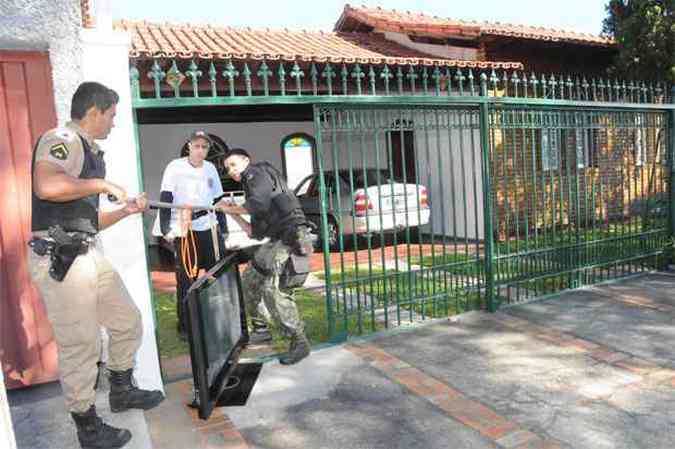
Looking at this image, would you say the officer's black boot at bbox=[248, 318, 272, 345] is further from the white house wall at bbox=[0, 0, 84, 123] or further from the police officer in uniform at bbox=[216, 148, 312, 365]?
the white house wall at bbox=[0, 0, 84, 123]

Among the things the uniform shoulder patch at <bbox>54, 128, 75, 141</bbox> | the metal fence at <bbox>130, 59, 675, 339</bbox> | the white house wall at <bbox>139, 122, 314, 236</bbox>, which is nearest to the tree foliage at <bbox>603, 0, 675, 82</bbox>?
the metal fence at <bbox>130, 59, 675, 339</bbox>

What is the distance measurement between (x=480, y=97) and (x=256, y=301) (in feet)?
9.29

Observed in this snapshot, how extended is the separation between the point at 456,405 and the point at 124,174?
261 cm

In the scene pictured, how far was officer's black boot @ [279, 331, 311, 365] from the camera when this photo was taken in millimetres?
4270

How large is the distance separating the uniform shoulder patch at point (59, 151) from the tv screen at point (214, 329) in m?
0.91

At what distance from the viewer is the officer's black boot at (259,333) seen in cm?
487

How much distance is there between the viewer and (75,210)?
2.84 m

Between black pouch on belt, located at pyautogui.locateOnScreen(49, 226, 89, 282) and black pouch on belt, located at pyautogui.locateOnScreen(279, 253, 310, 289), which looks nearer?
black pouch on belt, located at pyautogui.locateOnScreen(49, 226, 89, 282)

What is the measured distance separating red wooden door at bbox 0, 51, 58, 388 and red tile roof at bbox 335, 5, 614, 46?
26.7ft

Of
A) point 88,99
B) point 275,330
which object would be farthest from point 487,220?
point 88,99

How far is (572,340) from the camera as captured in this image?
15.3 feet

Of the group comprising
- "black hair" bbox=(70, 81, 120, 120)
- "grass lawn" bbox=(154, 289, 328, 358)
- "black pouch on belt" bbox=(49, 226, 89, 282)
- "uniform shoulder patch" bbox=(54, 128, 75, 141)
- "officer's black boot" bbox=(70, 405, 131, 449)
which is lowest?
"grass lawn" bbox=(154, 289, 328, 358)

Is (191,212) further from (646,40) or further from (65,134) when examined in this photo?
(646,40)

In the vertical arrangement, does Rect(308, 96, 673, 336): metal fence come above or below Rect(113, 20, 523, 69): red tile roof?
below
